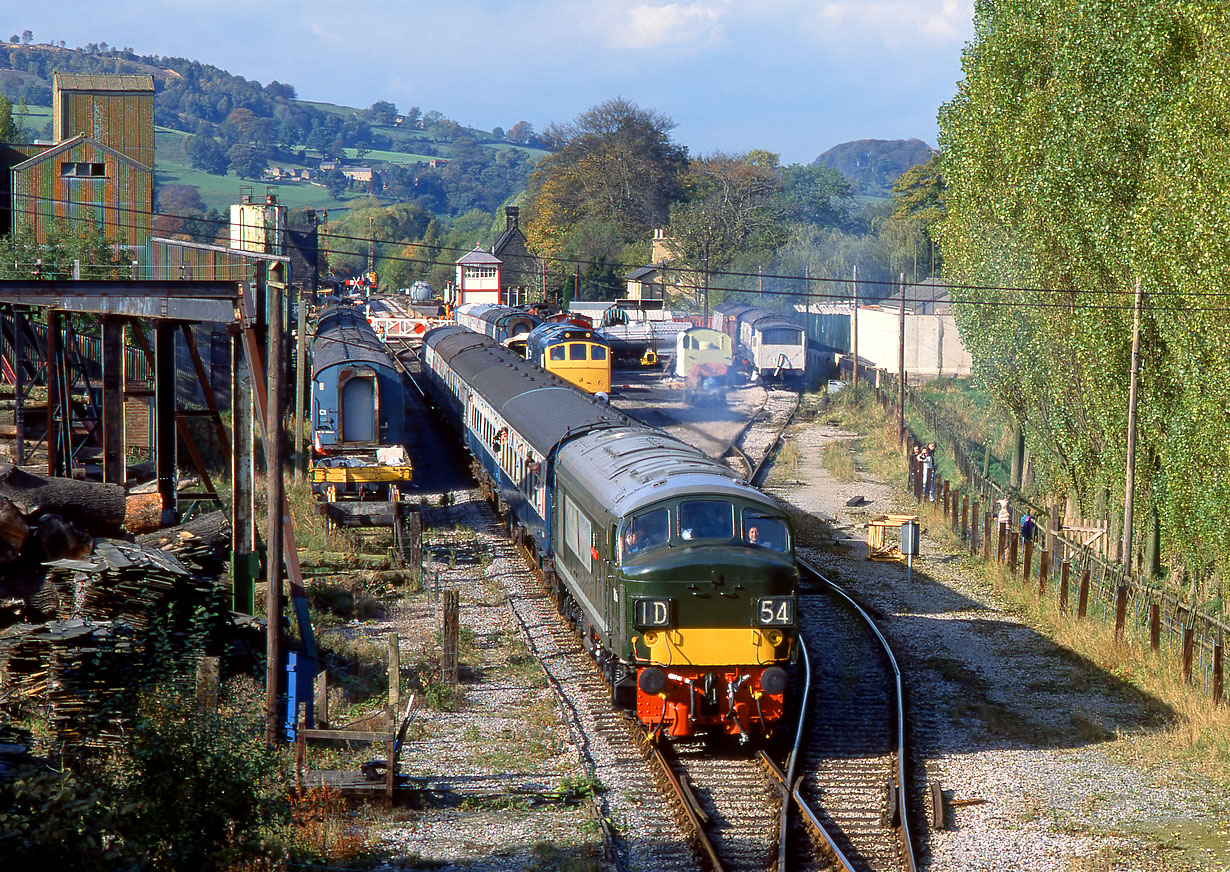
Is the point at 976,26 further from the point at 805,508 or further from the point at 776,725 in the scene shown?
the point at 776,725

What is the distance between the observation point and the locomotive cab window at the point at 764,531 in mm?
12781

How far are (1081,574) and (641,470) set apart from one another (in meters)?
8.95

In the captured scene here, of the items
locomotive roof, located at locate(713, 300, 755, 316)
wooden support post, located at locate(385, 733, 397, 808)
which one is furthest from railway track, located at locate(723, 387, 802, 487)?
wooden support post, located at locate(385, 733, 397, 808)

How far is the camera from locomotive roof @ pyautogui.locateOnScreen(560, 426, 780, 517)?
1288 cm

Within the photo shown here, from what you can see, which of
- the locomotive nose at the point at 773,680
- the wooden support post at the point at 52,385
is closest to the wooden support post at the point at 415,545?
the wooden support post at the point at 52,385

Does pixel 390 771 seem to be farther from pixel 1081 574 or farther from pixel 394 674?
pixel 1081 574

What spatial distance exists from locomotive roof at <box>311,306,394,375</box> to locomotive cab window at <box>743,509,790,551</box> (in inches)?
619

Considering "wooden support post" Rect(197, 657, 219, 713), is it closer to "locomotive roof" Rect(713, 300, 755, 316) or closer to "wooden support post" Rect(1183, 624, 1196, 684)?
"wooden support post" Rect(1183, 624, 1196, 684)

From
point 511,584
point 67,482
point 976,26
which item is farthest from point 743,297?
point 67,482

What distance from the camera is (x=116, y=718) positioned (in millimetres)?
10656

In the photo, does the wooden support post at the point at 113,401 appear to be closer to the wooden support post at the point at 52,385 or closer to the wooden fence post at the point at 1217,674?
the wooden support post at the point at 52,385

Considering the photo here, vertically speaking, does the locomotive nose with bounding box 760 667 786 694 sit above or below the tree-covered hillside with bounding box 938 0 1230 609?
below

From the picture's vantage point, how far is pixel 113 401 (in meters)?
17.8

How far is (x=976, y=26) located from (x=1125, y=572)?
15.1 meters
